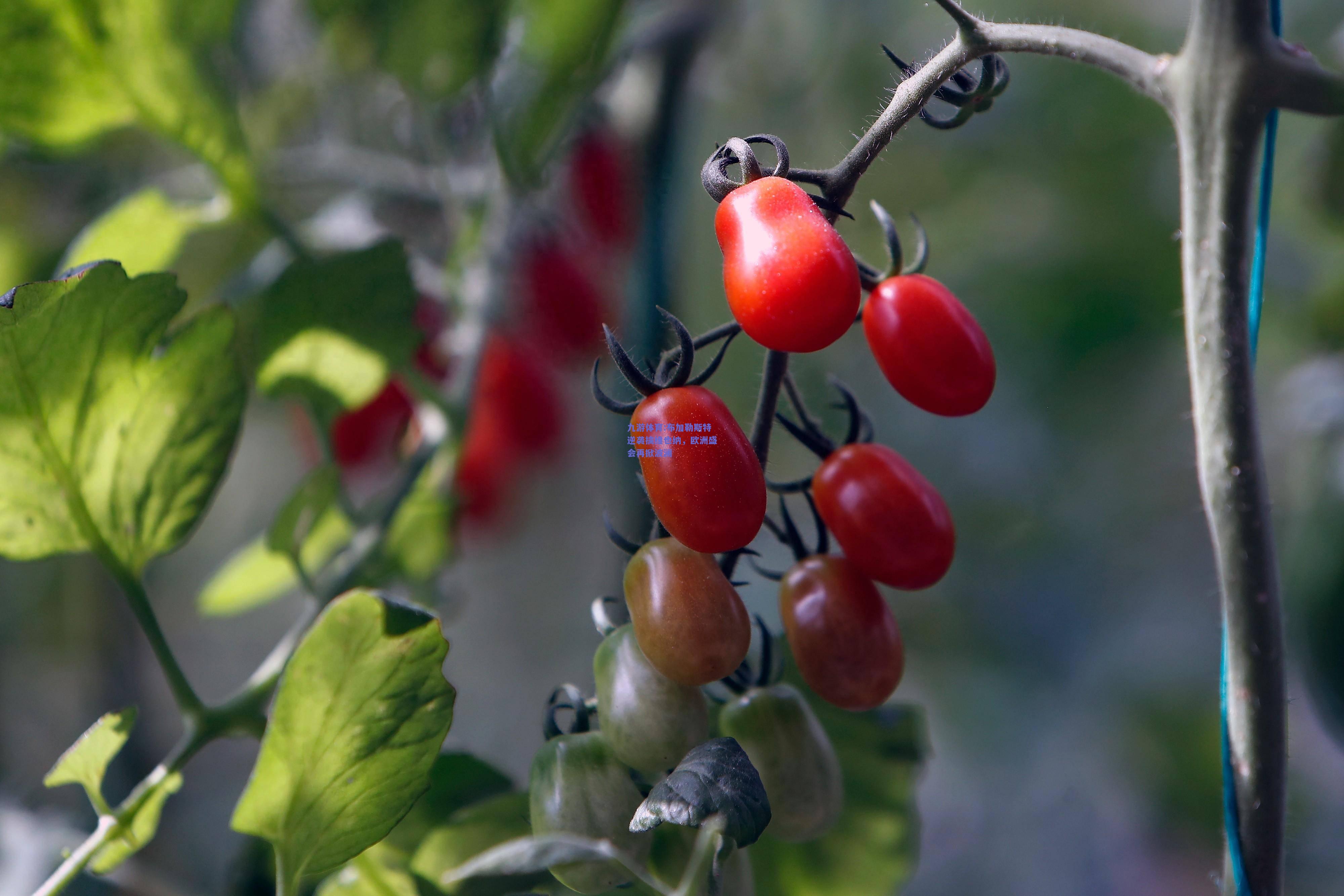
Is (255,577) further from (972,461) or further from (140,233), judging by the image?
(972,461)

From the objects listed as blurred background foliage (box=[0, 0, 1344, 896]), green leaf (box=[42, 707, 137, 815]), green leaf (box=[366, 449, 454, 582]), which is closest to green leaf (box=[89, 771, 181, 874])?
green leaf (box=[42, 707, 137, 815])

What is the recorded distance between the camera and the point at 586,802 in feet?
0.59

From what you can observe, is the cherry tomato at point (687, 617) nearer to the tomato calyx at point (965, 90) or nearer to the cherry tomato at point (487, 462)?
the tomato calyx at point (965, 90)

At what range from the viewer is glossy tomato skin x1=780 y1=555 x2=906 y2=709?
190mm

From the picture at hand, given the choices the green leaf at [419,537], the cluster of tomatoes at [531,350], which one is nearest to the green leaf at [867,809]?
the green leaf at [419,537]

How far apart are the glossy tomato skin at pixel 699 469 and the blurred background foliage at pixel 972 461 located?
29cm

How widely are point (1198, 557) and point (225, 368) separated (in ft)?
2.64

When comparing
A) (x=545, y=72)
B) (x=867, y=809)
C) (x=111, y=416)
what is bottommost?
(x=867, y=809)

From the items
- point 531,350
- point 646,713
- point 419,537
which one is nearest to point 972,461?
point 531,350

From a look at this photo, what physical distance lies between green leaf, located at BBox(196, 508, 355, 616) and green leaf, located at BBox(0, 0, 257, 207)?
0.13m

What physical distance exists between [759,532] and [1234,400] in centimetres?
8

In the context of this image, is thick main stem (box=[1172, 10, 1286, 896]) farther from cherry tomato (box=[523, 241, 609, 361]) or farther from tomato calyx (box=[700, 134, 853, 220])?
cherry tomato (box=[523, 241, 609, 361])

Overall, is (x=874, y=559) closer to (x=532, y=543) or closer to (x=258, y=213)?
(x=258, y=213)

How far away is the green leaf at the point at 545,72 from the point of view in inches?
11.7
